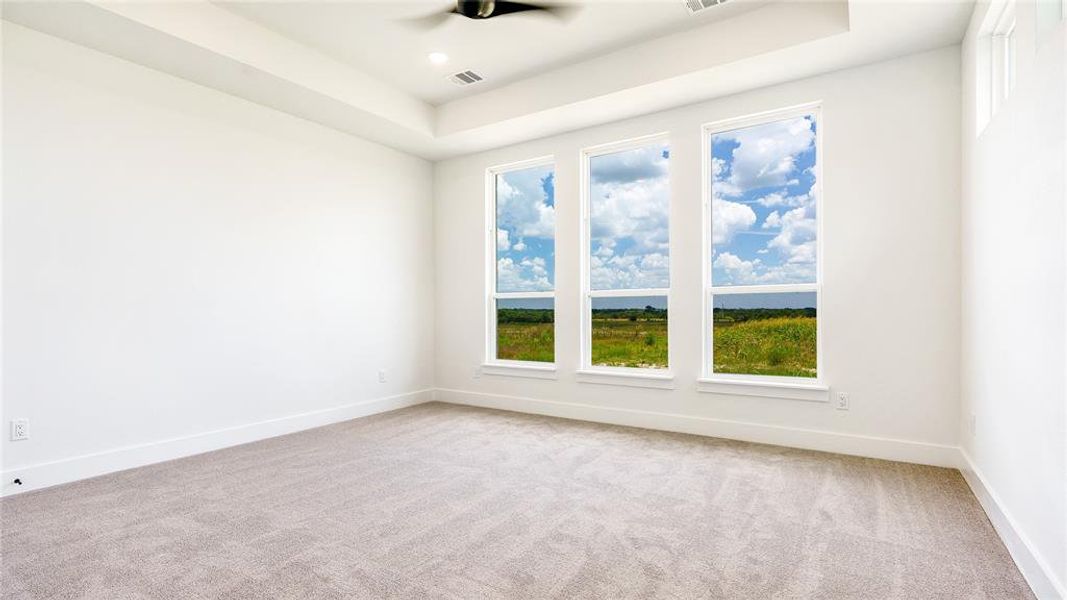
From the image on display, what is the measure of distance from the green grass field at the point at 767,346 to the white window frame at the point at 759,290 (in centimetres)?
5

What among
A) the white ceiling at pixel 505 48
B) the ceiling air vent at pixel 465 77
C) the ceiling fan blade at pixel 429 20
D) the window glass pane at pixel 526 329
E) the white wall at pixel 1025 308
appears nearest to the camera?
the white wall at pixel 1025 308

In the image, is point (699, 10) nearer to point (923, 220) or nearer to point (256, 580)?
point (923, 220)

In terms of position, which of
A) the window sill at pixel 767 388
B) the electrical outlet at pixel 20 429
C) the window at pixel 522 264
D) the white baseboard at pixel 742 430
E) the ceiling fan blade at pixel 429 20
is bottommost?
the white baseboard at pixel 742 430

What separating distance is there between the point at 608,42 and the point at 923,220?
253 centimetres

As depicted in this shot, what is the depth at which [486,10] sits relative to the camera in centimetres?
334

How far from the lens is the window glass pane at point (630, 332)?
185 inches

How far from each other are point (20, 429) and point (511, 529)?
117 inches

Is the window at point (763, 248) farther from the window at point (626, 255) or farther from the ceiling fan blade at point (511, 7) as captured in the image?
the ceiling fan blade at point (511, 7)

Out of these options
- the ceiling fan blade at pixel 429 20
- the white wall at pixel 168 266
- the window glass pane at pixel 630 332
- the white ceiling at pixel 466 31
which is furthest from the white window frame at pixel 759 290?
the white wall at pixel 168 266

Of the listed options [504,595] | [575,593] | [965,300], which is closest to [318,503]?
[504,595]

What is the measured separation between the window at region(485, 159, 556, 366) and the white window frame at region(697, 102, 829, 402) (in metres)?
1.53

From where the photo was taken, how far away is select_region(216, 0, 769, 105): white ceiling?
11.4 ft

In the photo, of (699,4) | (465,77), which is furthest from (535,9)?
(465,77)

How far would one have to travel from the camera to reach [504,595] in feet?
6.28
